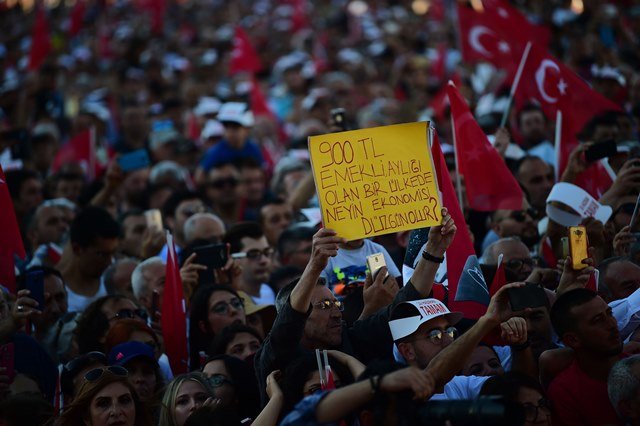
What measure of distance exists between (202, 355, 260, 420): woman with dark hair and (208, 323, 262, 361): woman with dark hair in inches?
10.0

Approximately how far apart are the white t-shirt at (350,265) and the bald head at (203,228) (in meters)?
1.88

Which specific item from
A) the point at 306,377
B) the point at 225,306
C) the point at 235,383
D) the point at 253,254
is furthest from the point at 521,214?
the point at 306,377

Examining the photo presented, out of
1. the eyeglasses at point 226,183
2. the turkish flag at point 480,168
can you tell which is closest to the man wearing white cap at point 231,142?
the eyeglasses at point 226,183

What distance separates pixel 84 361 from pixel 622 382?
311 cm

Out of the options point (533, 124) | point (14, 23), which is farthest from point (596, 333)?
point (14, 23)

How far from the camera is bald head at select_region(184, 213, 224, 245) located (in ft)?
28.2

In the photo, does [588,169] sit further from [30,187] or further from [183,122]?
[183,122]

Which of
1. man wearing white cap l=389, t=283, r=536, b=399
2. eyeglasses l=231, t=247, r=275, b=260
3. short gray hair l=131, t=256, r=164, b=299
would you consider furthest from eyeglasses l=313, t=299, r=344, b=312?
eyeglasses l=231, t=247, r=275, b=260

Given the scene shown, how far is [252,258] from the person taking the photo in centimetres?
816

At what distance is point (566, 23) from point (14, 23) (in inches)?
679

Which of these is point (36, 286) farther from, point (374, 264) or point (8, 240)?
point (374, 264)

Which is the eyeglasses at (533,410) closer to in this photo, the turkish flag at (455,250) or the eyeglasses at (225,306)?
the turkish flag at (455,250)

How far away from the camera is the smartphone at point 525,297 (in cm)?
520

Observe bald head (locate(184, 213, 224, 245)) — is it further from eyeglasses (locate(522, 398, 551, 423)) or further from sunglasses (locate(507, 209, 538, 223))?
eyeglasses (locate(522, 398, 551, 423))
